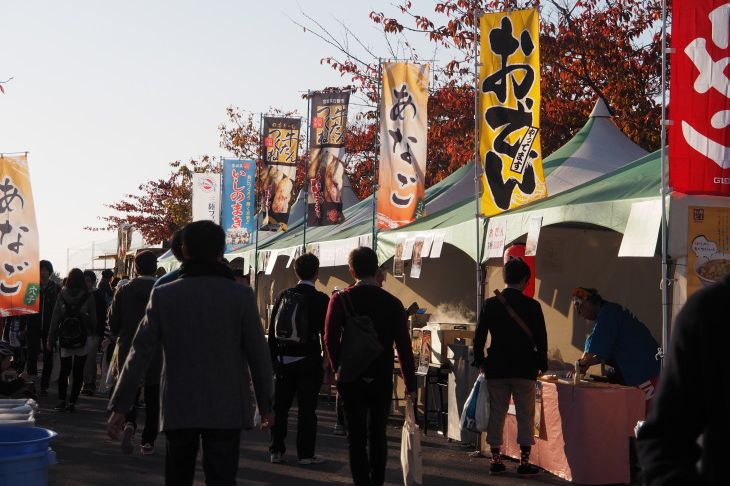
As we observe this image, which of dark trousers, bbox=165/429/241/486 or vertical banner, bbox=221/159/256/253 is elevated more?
vertical banner, bbox=221/159/256/253

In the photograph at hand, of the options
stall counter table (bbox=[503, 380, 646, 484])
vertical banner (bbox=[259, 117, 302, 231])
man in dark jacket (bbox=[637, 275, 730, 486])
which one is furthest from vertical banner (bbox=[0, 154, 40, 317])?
man in dark jacket (bbox=[637, 275, 730, 486])

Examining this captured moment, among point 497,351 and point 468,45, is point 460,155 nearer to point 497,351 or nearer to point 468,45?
point 468,45

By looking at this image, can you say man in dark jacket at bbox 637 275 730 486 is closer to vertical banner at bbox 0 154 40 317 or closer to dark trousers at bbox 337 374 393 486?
dark trousers at bbox 337 374 393 486

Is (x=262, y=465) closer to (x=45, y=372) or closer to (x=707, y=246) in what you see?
(x=707, y=246)

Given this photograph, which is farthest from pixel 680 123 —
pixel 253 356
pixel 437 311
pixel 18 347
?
pixel 18 347

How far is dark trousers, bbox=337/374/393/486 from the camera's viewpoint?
6566mm

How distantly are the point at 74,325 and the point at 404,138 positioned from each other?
14.6ft

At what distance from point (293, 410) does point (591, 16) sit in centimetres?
1018

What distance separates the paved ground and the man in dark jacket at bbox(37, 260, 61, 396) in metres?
2.96

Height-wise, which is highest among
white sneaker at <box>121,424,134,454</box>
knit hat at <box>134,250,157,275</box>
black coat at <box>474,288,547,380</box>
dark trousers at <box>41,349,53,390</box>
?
knit hat at <box>134,250,157,275</box>

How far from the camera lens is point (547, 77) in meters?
19.8

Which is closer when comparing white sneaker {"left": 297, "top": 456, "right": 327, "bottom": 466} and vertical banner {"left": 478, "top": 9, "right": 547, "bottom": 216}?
white sneaker {"left": 297, "top": 456, "right": 327, "bottom": 466}

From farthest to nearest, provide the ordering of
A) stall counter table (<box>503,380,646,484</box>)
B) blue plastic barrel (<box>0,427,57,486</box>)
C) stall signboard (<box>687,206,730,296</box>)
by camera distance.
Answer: stall counter table (<box>503,380,646,484</box>) < stall signboard (<box>687,206,730,296</box>) < blue plastic barrel (<box>0,427,57,486</box>)

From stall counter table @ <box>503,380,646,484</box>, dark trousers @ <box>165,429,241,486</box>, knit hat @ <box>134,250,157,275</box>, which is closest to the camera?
dark trousers @ <box>165,429,241,486</box>
